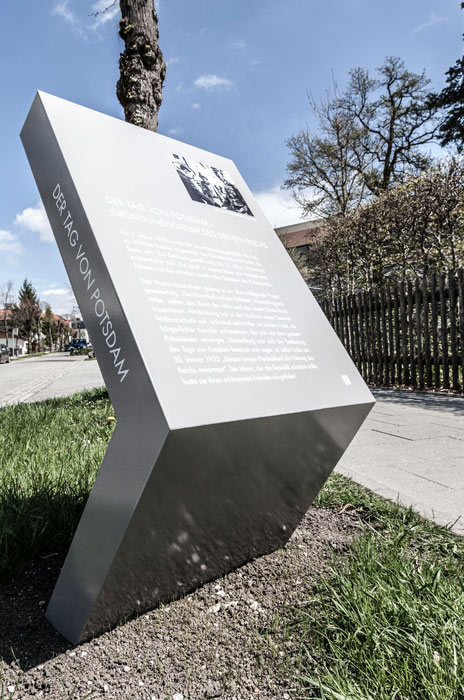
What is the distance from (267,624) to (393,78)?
82.3 ft

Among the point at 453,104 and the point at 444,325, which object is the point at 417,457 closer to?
the point at 444,325

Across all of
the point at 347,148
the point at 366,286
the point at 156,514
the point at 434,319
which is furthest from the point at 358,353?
the point at 347,148

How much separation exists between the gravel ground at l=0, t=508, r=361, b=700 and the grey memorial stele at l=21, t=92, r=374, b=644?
0.08 meters

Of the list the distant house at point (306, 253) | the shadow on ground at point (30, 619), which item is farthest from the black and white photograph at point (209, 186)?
the distant house at point (306, 253)

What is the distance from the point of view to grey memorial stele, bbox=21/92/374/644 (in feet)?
4.58

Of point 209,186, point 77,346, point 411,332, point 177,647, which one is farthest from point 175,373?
point 77,346

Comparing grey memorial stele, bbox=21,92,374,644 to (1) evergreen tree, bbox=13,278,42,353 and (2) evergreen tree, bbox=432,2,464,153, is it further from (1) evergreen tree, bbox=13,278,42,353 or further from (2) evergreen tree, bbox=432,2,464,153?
(1) evergreen tree, bbox=13,278,42,353

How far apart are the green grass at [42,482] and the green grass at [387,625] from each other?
1.24 metres

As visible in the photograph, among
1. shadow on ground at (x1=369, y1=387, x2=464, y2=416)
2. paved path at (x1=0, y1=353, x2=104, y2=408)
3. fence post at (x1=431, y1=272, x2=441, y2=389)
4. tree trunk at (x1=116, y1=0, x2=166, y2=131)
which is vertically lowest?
shadow on ground at (x1=369, y1=387, x2=464, y2=416)

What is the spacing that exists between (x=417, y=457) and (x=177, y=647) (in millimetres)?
2748

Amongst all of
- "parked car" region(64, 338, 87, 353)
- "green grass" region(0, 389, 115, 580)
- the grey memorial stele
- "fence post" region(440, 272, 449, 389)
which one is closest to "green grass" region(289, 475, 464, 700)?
the grey memorial stele

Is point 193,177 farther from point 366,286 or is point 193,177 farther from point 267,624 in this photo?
point 366,286

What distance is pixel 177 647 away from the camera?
1.58 meters

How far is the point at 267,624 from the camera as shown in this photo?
1675 millimetres
